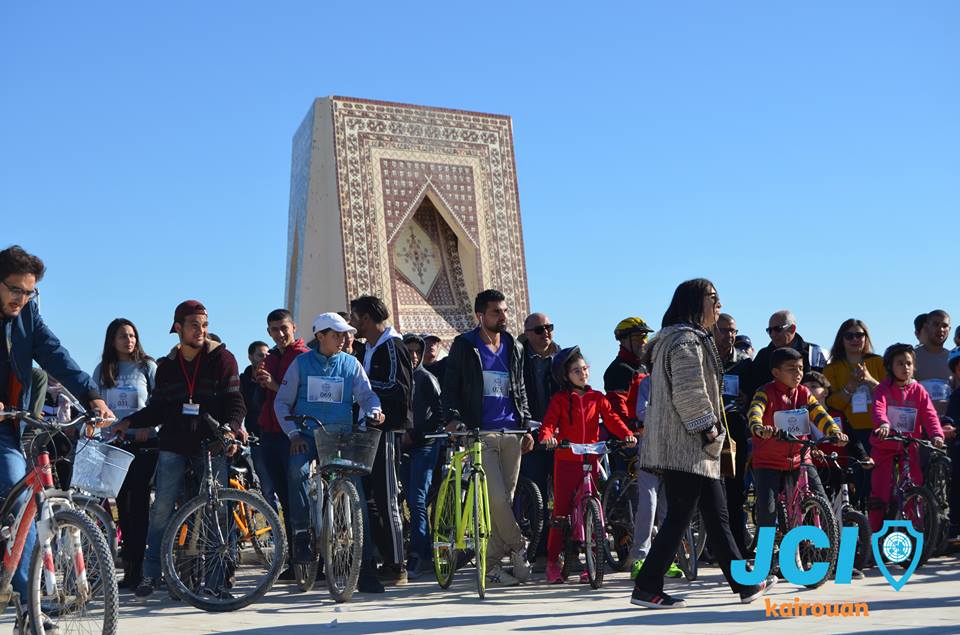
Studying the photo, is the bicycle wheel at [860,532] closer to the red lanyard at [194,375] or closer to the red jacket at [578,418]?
the red jacket at [578,418]

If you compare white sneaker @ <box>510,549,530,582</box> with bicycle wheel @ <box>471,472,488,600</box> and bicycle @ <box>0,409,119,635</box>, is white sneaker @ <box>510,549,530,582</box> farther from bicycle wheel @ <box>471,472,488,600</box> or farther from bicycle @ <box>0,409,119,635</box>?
bicycle @ <box>0,409,119,635</box>

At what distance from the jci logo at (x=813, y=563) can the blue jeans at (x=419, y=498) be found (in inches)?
98.2

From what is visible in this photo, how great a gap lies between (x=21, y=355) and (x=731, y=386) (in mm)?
4467

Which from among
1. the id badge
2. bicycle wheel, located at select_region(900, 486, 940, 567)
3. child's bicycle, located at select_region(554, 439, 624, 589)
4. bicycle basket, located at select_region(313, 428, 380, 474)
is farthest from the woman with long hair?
bicycle wheel, located at select_region(900, 486, 940, 567)

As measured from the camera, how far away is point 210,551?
19.7 feet

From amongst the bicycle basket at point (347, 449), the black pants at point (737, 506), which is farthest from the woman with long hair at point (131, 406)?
the black pants at point (737, 506)

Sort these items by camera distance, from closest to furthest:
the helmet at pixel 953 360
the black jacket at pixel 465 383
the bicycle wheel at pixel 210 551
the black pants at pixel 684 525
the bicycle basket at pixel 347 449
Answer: the black pants at pixel 684 525, the bicycle wheel at pixel 210 551, the bicycle basket at pixel 347 449, the black jacket at pixel 465 383, the helmet at pixel 953 360

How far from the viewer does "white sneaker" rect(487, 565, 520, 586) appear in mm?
6941

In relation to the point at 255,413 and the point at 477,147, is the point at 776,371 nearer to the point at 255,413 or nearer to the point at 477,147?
the point at 255,413

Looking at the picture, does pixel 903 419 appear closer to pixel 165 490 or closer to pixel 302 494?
pixel 302 494

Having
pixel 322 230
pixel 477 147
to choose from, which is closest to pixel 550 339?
pixel 322 230

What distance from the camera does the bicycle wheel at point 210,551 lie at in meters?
5.78

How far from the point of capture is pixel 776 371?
6750 mm

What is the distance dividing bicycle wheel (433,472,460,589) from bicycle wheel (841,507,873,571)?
221cm
